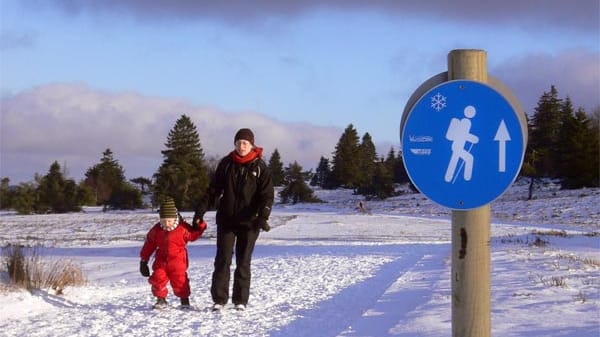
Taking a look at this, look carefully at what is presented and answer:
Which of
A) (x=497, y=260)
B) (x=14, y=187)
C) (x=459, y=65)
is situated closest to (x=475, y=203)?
(x=459, y=65)

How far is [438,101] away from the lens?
3738mm

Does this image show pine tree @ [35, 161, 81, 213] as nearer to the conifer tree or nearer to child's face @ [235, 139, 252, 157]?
the conifer tree

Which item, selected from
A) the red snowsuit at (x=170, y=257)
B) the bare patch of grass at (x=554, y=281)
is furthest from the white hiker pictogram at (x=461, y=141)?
the bare patch of grass at (x=554, y=281)

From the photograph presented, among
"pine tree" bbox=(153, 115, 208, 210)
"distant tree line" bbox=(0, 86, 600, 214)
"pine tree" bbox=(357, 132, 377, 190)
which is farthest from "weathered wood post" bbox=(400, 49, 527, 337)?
"pine tree" bbox=(357, 132, 377, 190)

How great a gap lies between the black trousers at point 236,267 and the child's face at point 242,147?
34.9 inches

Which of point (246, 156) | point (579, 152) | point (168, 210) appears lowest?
point (168, 210)

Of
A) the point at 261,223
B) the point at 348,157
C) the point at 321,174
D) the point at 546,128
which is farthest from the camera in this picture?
the point at 321,174

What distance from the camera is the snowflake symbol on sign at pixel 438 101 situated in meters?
3.73

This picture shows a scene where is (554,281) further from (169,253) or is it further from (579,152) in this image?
(579,152)

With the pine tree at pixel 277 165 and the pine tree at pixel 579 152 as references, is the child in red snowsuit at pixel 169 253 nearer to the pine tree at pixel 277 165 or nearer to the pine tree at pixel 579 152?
the pine tree at pixel 579 152

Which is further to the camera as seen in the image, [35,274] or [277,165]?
[277,165]

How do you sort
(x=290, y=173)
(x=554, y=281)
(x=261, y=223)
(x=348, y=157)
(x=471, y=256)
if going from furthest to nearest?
(x=348, y=157) → (x=290, y=173) → (x=554, y=281) → (x=261, y=223) → (x=471, y=256)

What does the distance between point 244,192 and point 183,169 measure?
187 ft

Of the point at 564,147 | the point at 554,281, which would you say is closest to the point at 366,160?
the point at 564,147
